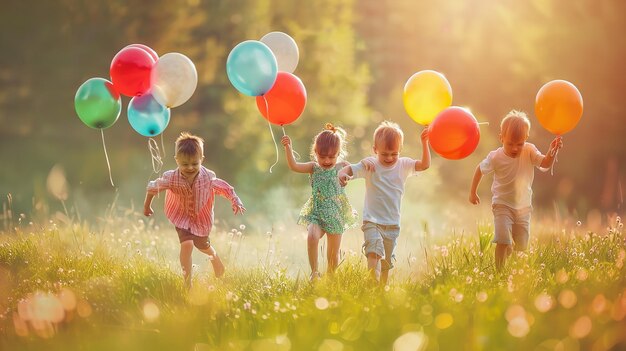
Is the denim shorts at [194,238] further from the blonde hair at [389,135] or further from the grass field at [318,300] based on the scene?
the blonde hair at [389,135]

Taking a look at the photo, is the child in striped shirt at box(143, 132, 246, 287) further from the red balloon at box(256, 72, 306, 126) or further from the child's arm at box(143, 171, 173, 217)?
the red balloon at box(256, 72, 306, 126)

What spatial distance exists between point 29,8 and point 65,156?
3.46m

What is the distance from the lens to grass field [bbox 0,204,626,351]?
3.69 m

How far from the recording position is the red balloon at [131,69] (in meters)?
5.32

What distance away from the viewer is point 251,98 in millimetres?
11273

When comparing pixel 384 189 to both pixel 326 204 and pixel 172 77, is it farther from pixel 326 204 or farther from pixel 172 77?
pixel 172 77

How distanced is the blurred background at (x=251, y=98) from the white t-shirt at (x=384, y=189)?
15.5ft

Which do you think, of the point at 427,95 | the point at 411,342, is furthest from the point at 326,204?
the point at 411,342

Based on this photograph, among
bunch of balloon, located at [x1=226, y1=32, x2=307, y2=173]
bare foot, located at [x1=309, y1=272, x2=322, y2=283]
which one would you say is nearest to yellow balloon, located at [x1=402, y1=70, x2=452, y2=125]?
bunch of balloon, located at [x1=226, y1=32, x2=307, y2=173]

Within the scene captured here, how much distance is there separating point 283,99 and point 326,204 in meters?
0.84

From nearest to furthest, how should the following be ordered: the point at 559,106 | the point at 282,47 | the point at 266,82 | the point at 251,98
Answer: the point at 266,82 < the point at 559,106 < the point at 282,47 < the point at 251,98

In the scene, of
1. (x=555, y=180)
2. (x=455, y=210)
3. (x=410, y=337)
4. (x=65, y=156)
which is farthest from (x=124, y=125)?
(x=410, y=337)

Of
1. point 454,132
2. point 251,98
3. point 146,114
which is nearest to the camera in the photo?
point 454,132

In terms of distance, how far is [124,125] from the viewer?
14062mm
